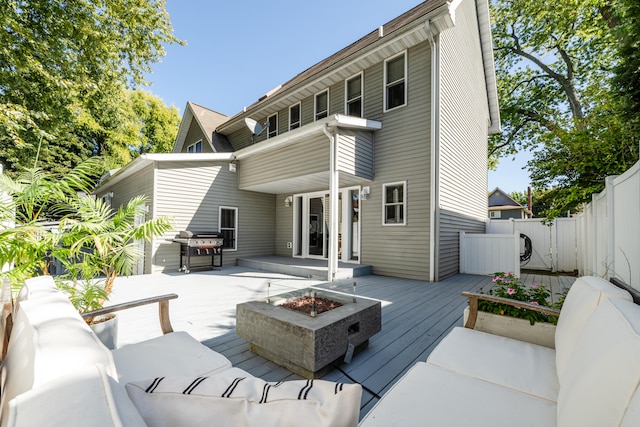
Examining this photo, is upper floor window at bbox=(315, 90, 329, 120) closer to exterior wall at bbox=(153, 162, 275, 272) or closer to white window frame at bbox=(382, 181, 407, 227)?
white window frame at bbox=(382, 181, 407, 227)

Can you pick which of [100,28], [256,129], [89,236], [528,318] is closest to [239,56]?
[256,129]

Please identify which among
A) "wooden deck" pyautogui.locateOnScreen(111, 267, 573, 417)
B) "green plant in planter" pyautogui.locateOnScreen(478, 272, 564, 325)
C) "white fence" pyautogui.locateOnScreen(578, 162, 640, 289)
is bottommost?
"wooden deck" pyautogui.locateOnScreen(111, 267, 573, 417)

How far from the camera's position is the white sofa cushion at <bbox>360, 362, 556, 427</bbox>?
126cm

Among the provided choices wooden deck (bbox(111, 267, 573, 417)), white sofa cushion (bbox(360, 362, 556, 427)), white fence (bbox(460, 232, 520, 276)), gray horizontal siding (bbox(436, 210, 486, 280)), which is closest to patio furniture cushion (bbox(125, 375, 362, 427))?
white sofa cushion (bbox(360, 362, 556, 427))

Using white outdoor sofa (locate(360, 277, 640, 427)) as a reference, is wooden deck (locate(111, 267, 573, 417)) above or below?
below

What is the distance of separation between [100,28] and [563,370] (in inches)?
464

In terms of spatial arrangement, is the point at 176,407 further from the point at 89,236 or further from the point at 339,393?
the point at 89,236

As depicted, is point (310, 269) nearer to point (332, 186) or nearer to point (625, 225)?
point (332, 186)

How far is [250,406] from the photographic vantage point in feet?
2.43

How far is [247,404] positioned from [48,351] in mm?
599

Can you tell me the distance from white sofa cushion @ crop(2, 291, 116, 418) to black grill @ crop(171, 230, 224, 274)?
21.5ft

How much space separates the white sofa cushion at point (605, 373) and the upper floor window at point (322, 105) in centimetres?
815

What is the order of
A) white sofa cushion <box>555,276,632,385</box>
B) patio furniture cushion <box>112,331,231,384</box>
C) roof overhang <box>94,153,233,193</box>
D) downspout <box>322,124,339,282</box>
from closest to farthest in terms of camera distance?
white sofa cushion <box>555,276,632,385</box> → patio furniture cushion <box>112,331,231,384</box> → downspout <box>322,124,339,282</box> → roof overhang <box>94,153,233,193</box>

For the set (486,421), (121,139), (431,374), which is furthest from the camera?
(121,139)
